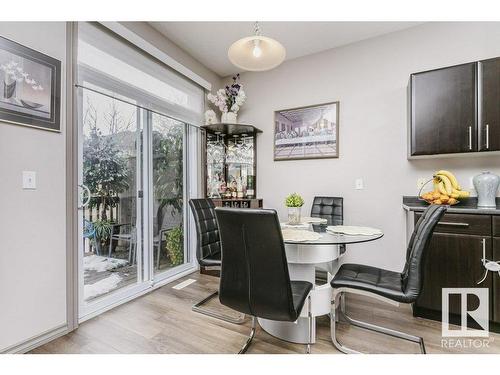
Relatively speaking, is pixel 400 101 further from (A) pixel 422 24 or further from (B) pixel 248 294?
(B) pixel 248 294

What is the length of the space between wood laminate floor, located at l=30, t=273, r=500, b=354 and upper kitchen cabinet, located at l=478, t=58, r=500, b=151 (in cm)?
149

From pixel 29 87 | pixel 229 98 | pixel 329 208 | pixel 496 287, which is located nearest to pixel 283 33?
pixel 229 98

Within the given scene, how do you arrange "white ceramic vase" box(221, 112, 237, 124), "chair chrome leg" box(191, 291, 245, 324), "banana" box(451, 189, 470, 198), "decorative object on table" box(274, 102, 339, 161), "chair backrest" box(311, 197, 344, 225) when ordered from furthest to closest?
1. "white ceramic vase" box(221, 112, 237, 124)
2. "decorative object on table" box(274, 102, 339, 161)
3. "chair backrest" box(311, 197, 344, 225)
4. "banana" box(451, 189, 470, 198)
5. "chair chrome leg" box(191, 291, 245, 324)

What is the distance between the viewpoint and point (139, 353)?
5.39 feet

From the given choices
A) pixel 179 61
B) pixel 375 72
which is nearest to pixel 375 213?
pixel 375 72

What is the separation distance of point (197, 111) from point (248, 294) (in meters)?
2.66

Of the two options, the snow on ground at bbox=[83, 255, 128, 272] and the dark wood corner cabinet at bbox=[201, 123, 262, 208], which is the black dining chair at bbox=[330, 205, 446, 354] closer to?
the dark wood corner cabinet at bbox=[201, 123, 262, 208]

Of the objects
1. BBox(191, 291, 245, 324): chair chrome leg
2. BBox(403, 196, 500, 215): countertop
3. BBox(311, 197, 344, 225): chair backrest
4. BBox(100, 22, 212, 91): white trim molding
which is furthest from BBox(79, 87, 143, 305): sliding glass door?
BBox(403, 196, 500, 215): countertop

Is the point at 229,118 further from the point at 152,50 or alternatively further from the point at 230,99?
the point at 152,50

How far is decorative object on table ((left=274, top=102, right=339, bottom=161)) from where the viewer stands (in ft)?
10.1

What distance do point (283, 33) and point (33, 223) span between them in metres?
2.87

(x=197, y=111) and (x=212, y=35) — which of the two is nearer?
(x=212, y=35)

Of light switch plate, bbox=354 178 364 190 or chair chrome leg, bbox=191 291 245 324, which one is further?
light switch plate, bbox=354 178 364 190

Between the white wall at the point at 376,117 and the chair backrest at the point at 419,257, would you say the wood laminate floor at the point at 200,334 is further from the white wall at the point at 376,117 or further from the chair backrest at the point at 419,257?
the white wall at the point at 376,117
